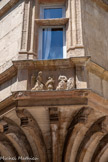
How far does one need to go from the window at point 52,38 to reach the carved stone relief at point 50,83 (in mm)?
1094

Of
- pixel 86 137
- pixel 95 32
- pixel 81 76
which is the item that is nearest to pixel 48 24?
Answer: pixel 95 32

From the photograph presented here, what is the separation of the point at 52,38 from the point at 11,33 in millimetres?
1462

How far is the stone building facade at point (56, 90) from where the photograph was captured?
7.55m

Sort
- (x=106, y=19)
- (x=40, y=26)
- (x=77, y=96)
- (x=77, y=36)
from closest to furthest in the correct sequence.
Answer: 1. (x=77, y=96)
2. (x=77, y=36)
3. (x=40, y=26)
4. (x=106, y=19)

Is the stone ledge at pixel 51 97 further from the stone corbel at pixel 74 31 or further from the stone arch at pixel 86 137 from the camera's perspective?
the stone corbel at pixel 74 31

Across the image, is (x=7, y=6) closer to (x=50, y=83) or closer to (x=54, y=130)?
(x=50, y=83)

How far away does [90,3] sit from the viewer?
9.93m

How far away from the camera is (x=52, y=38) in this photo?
9.24 metres

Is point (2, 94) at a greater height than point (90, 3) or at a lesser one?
lesser

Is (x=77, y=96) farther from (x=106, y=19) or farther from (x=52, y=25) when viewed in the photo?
(x=106, y=19)

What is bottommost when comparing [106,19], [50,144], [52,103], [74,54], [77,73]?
[50,144]

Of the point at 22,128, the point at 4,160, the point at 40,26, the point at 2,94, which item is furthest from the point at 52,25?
the point at 4,160

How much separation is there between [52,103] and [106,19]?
4.31 meters

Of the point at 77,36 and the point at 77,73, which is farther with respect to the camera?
the point at 77,36
